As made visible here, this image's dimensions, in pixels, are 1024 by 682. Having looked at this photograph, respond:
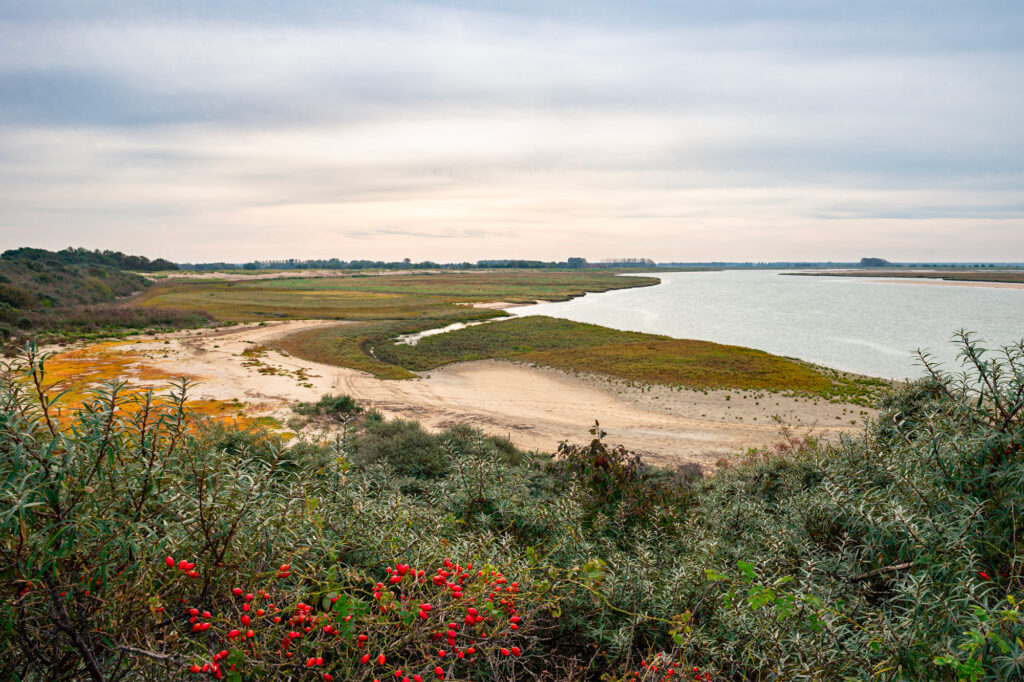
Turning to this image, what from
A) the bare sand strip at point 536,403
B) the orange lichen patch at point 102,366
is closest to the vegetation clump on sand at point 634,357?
the bare sand strip at point 536,403

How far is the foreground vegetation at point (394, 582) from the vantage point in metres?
2.14

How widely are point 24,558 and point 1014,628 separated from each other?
445 cm

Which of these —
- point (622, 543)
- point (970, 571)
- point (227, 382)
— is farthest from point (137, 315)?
point (970, 571)

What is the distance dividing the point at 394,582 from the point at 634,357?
38.2 m

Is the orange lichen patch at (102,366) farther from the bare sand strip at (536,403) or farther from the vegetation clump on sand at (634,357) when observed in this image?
the vegetation clump on sand at (634,357)

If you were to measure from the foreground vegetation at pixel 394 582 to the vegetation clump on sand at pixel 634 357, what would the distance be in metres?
28.8

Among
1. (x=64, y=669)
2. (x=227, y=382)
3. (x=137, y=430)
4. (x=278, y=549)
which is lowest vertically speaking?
(x=227, y=382)

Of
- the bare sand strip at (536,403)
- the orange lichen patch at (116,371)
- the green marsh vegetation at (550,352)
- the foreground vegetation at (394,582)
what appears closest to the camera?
the foreground vegetation at (394,582)

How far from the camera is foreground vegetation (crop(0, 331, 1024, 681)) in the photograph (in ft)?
7.03

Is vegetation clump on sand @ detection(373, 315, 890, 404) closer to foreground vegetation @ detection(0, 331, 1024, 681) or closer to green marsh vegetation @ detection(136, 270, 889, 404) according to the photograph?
green marsh vegetation @ detection(136, 270, 889, 404)

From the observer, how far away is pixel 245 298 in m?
85.9

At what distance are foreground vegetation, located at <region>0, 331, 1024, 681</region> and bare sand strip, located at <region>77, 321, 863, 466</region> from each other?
15.2 meters

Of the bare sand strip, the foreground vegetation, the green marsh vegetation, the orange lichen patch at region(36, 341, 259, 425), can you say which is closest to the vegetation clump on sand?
the green marsh vegetation

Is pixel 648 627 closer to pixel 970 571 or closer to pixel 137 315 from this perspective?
pixel 970 571
